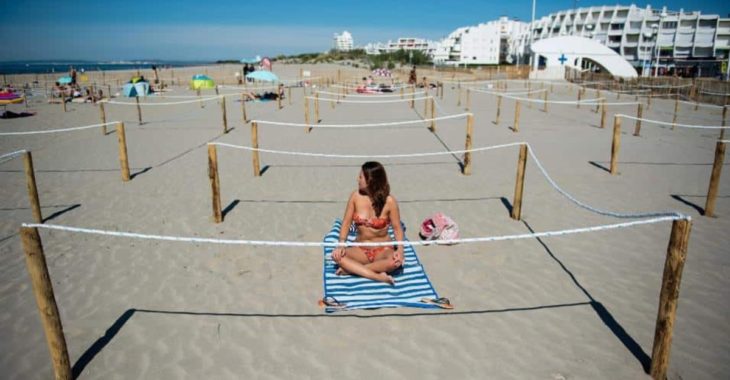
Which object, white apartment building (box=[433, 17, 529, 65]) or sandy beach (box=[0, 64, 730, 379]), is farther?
white apartment building (box=[433, 17, 529, 65])

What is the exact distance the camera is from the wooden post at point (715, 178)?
5.92 metres

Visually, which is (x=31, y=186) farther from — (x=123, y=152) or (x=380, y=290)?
(x=380, y=290)

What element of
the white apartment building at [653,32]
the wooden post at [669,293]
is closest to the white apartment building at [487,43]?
the white apartment building at [653,32]

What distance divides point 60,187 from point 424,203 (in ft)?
21.5

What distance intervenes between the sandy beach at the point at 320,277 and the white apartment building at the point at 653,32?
69292 millimetres

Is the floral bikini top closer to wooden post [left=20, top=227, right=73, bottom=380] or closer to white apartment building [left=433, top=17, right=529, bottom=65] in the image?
wooden post [left=20, top=227, right=73, bottom=380]

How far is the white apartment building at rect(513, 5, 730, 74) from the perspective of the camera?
71.2 metres

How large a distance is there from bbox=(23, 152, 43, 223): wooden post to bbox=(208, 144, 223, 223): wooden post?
2.15 m

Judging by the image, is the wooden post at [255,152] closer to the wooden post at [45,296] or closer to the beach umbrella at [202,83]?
the wooden post at [45,296]

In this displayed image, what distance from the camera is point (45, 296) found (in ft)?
9.48

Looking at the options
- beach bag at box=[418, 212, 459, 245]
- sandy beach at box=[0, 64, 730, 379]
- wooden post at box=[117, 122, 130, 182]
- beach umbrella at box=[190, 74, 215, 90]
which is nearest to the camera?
sandy beach at box=[0, 64, 730, 379]

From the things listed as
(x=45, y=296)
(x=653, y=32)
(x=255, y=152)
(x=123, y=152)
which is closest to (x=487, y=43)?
(x=653, y=32)

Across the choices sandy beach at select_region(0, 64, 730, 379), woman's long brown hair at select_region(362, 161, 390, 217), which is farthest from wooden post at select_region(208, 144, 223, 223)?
woman's long brown hair at select_region(362, 161, 390, 217)

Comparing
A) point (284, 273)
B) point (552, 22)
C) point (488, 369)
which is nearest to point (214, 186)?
point (284, 273)
